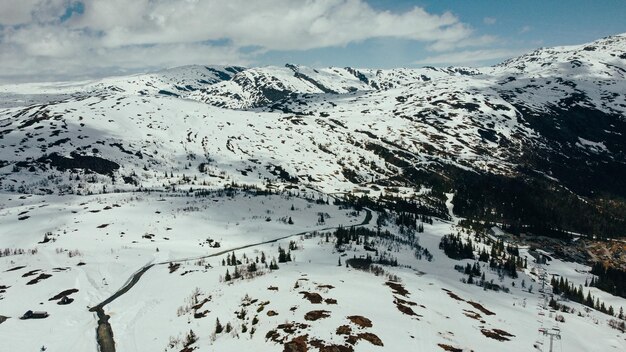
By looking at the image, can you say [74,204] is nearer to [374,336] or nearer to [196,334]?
[196,334]

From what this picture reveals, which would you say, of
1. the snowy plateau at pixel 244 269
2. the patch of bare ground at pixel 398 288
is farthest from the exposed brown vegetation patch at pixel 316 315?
the patch of bare ground at pixel 398 288

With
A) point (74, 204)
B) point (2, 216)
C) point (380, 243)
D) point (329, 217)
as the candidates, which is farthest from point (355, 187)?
point (2, 216)

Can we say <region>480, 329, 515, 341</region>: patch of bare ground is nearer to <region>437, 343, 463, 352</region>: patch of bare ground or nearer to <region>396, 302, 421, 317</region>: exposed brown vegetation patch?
<region>396, 302, 421, 317</region>: exposed brown vegetation patch

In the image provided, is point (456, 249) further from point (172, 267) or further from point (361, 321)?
point (361, 321)

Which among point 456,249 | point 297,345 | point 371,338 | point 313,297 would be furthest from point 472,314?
point 456,249

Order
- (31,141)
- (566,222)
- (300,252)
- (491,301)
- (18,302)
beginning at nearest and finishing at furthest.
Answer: (18,302), (491,301), (300,252), (31,141), (566,222)

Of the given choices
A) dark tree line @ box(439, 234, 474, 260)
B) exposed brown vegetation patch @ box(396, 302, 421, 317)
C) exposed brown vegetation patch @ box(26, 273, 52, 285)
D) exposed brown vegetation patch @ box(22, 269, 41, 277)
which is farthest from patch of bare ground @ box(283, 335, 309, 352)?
dark tree line @ box(439, 234, 474, 260)
